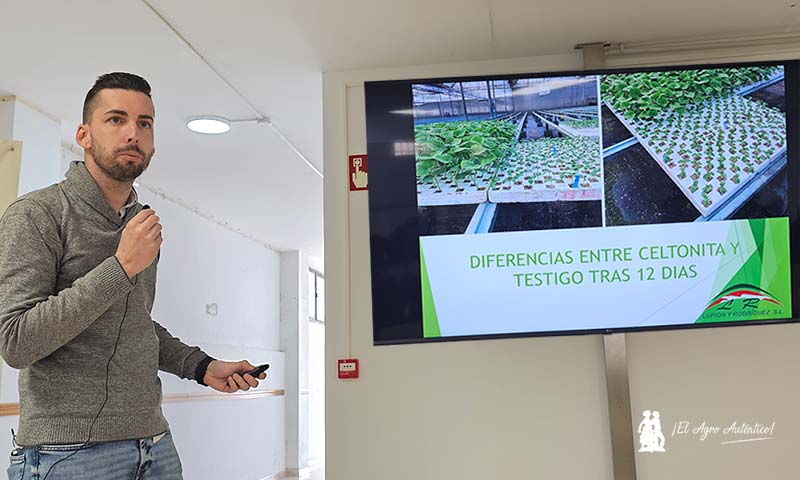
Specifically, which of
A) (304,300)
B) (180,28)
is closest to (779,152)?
(180,28)

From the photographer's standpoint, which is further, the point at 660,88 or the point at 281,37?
the point at 281,37

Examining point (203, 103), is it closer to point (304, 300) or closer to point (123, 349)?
point (123, 349)

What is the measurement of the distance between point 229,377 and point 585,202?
5.86 ft

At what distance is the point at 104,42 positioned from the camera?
10.4 ft

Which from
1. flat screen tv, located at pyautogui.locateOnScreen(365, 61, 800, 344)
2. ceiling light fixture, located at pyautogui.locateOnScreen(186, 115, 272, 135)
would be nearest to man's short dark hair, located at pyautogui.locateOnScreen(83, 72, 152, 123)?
flat screen tv, located at pyautogui.locateOnScreen(365, 61, 800, 344)

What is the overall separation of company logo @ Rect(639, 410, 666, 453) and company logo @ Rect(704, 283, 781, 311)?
51cm

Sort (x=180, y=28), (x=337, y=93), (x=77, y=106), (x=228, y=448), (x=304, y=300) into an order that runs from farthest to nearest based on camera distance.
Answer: (x=304, y=300) → (x=228, y=448) → (x=77, y=106) → (x=337, y=93) → (x=180, y=28)

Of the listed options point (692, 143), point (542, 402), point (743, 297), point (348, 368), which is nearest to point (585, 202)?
point (692, 143)

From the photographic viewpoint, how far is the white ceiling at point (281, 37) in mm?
2955

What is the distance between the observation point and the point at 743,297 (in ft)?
9.53

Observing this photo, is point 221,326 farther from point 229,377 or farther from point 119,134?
point 119,134

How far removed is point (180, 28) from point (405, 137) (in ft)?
3.30

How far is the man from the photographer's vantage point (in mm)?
1335

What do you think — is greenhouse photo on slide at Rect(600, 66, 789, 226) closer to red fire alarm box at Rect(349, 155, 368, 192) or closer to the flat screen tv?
the flat screen tv
